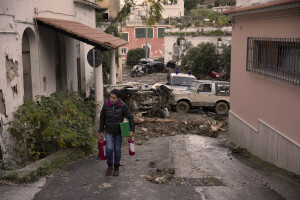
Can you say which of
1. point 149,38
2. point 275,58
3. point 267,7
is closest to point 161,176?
point 275,58

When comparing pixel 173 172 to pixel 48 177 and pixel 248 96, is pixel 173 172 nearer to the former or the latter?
pixel 48 177

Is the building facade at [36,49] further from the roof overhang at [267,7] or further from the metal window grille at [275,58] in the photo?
the metal window grille at [275,58]

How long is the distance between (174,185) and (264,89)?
4.05m

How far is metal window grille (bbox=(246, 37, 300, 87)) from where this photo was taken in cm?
754

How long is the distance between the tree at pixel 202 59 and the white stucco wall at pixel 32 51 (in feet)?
61.8

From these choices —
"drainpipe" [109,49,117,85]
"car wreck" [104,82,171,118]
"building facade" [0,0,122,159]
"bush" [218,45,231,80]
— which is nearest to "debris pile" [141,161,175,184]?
"building facade" [0,0,122,159]

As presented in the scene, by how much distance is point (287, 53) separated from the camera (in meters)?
8.05

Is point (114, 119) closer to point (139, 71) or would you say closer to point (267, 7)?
point (267, 7)

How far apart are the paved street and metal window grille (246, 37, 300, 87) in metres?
2.13

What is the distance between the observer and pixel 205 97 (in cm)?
1862

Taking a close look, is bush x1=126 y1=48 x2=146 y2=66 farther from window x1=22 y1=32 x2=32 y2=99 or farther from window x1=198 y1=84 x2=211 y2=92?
window x1=22 y1=32 x2=32 y2=99

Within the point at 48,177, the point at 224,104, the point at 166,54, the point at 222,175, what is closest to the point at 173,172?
the point at 222,175

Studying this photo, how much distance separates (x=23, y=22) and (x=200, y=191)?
5611 millimetres

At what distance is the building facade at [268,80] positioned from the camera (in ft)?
24.2
